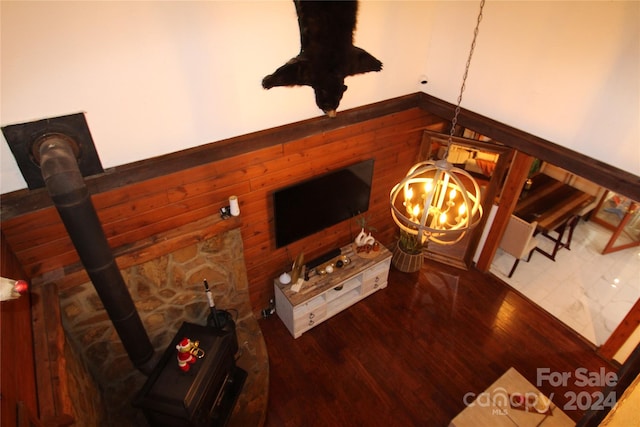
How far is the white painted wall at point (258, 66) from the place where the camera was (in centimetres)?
237

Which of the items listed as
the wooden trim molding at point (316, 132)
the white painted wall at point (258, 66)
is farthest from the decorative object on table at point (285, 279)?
the white painted wall at point (258, 66)

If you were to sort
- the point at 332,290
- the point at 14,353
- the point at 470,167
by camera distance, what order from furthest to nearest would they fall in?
the point at 470,167 < the point at 332,290 < the point at 14,353

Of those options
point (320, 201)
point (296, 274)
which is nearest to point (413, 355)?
point (296, 274)

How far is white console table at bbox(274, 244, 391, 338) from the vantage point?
172 inches

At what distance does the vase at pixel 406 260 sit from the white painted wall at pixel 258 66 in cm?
219

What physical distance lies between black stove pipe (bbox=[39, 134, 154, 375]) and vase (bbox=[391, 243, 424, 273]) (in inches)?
147

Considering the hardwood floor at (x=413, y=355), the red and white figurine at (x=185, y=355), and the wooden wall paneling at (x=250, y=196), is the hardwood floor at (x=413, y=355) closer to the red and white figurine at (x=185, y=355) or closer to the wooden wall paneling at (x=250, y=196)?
the wooden wall paneling at (x=250, y=196)

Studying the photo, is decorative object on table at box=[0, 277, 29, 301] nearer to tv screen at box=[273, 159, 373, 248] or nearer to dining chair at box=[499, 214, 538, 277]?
tv screen at box=[273, 159, 373, 248]

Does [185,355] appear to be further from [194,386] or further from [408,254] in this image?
[408,254]

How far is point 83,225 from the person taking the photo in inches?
81.6

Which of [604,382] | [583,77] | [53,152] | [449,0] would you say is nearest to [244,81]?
[53,152]

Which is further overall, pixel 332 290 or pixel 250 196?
pixel 332 290

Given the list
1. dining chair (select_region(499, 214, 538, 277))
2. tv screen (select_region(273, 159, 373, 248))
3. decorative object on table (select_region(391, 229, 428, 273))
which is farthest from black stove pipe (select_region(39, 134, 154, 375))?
dining chair (select_region(499, 214, 538, 277))

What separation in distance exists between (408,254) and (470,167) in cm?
280
